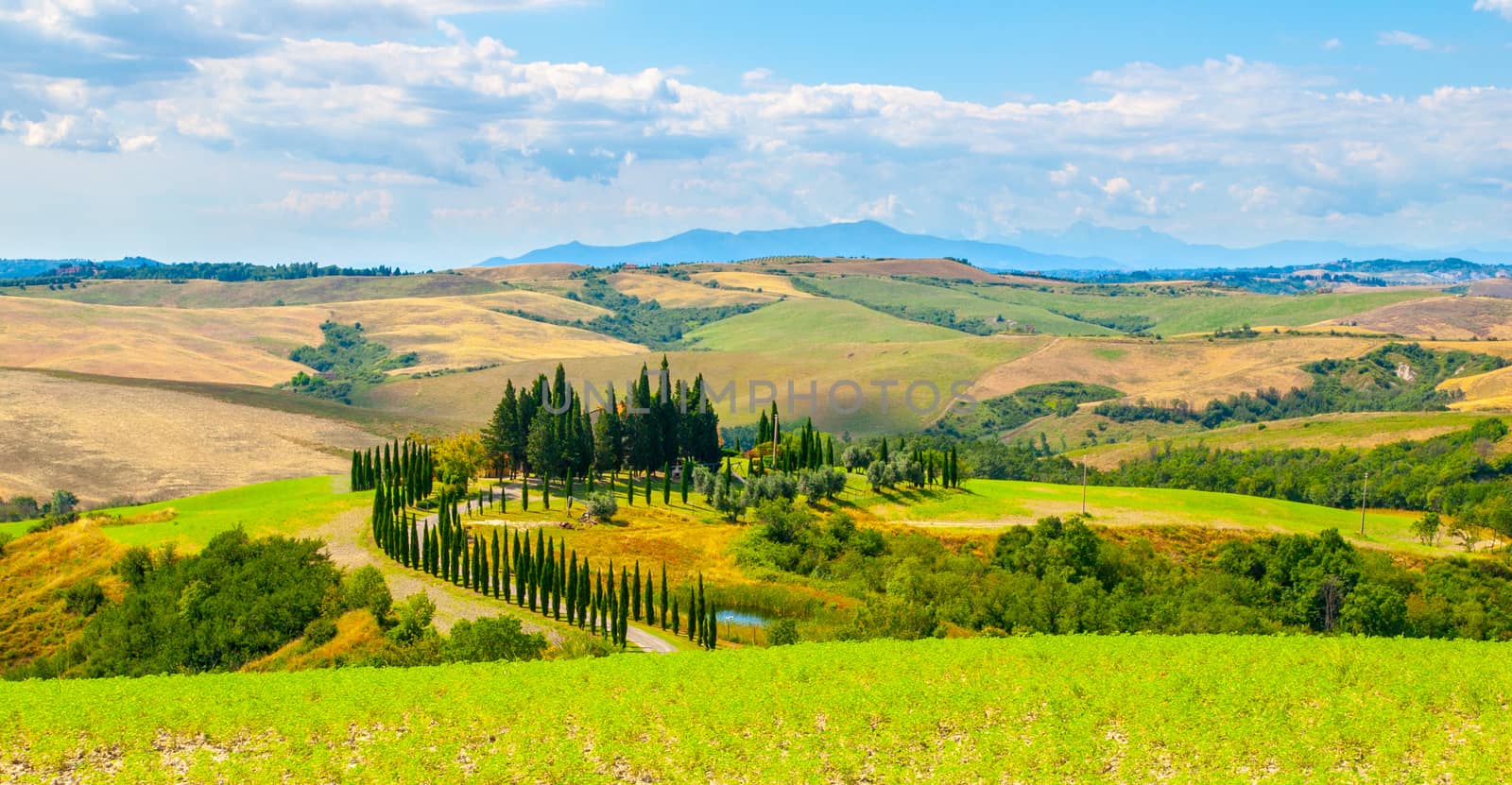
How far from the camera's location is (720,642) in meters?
75.9

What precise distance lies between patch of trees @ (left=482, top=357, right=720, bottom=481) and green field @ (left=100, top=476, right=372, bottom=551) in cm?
1785

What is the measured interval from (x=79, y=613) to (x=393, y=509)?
1082 inches

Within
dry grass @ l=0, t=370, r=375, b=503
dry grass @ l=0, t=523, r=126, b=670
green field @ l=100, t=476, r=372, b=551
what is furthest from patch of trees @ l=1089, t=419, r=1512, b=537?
dry grass @ l=0, t=523, r=126, b=670

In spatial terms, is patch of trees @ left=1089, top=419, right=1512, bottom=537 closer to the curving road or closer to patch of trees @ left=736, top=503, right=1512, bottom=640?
patch of trees @ left=736, top=503, right=1512, bottom=640

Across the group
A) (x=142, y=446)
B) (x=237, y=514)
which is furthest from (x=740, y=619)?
(x=142, y=446)

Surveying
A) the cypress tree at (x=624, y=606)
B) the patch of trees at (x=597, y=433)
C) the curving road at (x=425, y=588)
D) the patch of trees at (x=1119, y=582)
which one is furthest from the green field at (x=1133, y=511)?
the curving road at (x=425, y=588)

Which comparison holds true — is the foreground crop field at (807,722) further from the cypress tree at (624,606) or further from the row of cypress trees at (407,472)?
the row of cypress trees at (407,472)

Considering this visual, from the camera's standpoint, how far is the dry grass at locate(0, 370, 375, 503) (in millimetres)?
149750

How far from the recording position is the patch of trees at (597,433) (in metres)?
119

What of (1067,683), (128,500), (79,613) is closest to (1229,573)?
(1067,683)

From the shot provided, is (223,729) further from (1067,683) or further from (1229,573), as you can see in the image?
(1229,573)

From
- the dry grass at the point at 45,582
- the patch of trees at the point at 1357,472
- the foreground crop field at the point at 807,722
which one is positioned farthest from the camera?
the patch of trees at the point at 1357,472

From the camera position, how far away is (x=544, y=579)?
259 ft

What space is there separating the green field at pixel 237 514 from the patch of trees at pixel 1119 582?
38905 mm
